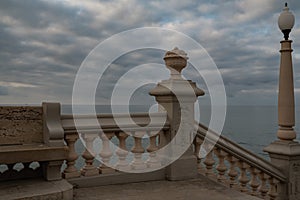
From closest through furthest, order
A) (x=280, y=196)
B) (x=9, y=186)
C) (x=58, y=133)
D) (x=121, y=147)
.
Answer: (x=9, y=186) < (x=58, y=133) < (x=121, y=147) < (x=280, y=196)

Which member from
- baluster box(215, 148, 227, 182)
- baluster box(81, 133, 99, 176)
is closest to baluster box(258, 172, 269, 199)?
baluster box(215, 148, 227, 182)

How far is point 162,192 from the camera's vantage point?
15.3ft

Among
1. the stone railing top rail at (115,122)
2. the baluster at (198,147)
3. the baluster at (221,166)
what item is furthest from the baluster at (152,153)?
the baluster at (221,166)

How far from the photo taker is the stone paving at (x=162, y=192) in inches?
172

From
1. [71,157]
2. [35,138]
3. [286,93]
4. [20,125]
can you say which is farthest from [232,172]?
[20,125]

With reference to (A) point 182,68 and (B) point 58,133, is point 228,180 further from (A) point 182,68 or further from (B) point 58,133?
(B) point 58,133

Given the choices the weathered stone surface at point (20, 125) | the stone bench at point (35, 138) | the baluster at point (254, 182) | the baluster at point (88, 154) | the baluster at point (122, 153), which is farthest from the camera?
the baluster at point (254, 182)

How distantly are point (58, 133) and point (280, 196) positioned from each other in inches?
190

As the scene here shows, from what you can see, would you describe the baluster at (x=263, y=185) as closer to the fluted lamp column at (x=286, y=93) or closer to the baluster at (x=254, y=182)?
the baluster at (x=254, y=182)

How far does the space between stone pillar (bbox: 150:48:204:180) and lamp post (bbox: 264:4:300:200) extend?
2310 millimetres

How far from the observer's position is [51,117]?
4445mm

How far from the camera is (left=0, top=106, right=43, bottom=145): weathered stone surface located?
426 cm

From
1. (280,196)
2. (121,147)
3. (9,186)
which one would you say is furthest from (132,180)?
(280,196)

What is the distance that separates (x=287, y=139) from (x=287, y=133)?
0.13 m
